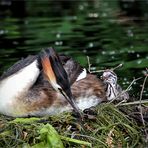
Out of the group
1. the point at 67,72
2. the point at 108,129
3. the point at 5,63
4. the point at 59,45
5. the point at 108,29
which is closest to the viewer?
the point at 108,129

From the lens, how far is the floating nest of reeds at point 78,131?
296 inches

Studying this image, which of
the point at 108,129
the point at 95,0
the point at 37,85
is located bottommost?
the point at 95,0

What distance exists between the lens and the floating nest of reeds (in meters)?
7.52

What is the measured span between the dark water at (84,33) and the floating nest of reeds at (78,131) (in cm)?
192

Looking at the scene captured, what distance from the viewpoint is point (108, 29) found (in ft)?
66.5

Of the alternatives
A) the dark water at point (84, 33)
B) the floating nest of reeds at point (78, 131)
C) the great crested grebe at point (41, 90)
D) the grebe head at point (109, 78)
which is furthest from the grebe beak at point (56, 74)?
the dark water at point (84, 33)

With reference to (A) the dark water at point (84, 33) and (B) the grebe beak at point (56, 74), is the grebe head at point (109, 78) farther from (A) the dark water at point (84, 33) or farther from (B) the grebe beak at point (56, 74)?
(B) the grebe beak at point (56, 74)

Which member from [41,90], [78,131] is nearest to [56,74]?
[41,90]

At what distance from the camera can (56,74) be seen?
784 cm

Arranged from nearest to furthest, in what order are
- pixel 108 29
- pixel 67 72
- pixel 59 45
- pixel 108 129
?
1. pixel 108 129
2. pixel 67 72
3. pixel 59 45
4. pixel 108 29

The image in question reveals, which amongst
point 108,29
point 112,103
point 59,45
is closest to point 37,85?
point 112,103

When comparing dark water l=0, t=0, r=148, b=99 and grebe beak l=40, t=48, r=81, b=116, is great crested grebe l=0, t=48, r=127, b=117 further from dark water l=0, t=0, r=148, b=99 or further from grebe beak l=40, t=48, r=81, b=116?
dark water l=0, t=0, r=148, b=99

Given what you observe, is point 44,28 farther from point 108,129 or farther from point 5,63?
point 108,129

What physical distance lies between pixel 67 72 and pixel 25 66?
1.90 feet
